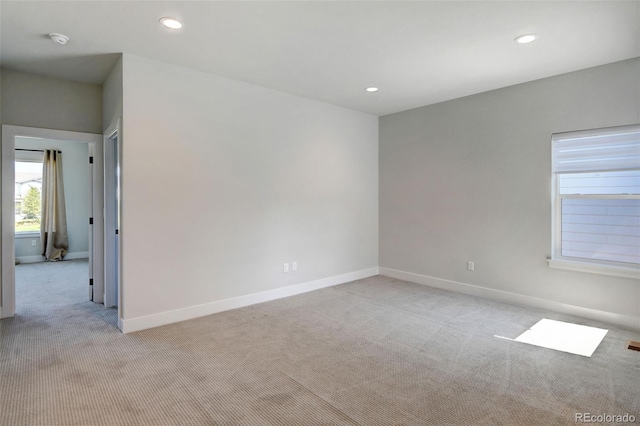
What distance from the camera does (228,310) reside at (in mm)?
4051

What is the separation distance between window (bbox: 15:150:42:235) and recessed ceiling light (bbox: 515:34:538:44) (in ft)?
28.7

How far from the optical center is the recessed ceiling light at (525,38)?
9.73ft

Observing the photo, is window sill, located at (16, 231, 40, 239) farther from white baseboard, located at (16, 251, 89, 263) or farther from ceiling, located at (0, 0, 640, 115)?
ceiling, located at (0, 0, 640, 115)

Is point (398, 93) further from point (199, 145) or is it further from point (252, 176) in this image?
point (199, 145)

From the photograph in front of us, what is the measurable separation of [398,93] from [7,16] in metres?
4.02

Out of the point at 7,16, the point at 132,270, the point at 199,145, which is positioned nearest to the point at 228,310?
the point at 132,270

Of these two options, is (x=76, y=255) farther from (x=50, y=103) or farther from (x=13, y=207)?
(x=50, y=103)

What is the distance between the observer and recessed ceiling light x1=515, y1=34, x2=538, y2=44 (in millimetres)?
2965

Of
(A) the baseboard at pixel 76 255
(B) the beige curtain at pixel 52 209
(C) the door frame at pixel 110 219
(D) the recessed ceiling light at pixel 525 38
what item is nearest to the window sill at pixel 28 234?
(B) the beige curtain at pixel 52 209

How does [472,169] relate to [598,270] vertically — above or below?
above

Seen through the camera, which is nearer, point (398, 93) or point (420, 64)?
point (420, 64)

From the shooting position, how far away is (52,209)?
726 centimetres

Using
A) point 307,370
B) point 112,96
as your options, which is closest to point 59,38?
point 112,96

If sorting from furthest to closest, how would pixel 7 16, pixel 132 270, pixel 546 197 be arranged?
1. pixel 546 197
2. pixel 132 270
3. pixel 7 16
